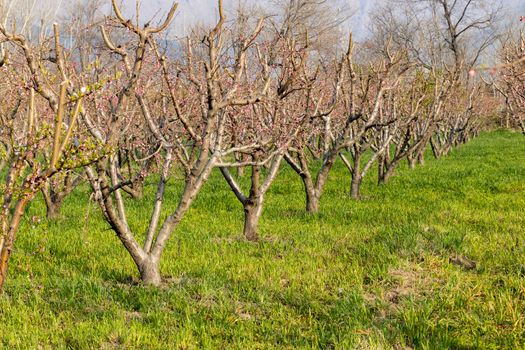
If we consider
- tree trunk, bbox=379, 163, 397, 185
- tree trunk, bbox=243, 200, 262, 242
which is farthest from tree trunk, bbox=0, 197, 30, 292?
tree trunk, bbox=379, 163, 397, 185

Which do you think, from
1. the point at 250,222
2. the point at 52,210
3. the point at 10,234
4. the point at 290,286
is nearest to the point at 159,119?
the point at 52,210

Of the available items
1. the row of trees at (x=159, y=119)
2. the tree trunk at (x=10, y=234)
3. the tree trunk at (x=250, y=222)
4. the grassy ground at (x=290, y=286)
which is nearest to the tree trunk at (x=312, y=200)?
the row of trees at (x=159, y=119)

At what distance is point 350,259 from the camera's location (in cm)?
639

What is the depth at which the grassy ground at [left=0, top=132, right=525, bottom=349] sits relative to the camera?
4188 mm

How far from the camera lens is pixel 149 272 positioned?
17.7 feet

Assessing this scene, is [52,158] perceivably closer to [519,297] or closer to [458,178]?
[519,297]

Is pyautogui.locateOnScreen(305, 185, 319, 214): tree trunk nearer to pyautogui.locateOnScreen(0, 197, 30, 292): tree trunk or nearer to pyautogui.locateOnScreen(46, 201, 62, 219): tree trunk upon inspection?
pyautogui.locateOnScreen(46, 201, 62, 219): tree trunk

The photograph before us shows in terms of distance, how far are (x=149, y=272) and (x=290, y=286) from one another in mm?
1543

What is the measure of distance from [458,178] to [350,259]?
8.69m

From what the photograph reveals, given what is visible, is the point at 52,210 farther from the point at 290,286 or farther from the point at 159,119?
the point at 290,286

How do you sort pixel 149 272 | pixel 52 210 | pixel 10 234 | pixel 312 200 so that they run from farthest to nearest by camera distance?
pixel 312 200 < pixel 52 210 < pixel 149 272 < pixel 10 234

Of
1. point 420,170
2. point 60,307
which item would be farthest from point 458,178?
point 60,307

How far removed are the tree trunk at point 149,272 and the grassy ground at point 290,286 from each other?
0.12 meters

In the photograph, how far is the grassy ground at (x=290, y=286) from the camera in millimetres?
4188
